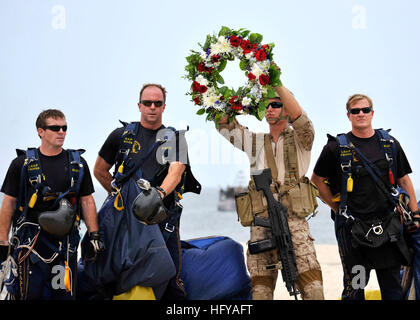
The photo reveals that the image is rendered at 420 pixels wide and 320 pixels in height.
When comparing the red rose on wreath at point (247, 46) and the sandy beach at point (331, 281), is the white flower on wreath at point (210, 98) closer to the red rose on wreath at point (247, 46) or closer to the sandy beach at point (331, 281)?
the red rose on wreath at point (247, 46)

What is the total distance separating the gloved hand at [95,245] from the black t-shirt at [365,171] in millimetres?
2164

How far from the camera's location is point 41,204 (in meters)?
4.71

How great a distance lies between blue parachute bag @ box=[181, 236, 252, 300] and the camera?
5.41 m

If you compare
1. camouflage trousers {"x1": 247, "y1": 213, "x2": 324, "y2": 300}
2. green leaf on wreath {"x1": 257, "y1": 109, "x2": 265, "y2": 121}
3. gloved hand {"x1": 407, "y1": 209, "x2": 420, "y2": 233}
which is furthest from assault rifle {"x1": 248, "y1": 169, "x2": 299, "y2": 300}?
gloved hand {"x1": 407, "y1": 209, "x2": 420, "y2": 233}

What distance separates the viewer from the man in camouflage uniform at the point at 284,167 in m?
4.65

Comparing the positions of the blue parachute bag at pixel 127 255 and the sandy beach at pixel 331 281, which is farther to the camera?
the sandy beach at pixel 331 281

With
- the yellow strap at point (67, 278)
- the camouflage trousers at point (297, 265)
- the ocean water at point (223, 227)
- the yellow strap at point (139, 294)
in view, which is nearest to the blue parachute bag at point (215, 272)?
the yellow strap at point (139, 294)

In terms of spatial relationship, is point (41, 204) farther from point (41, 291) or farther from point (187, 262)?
point (187, 262)

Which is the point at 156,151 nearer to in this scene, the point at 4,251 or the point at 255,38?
the point at 255,38

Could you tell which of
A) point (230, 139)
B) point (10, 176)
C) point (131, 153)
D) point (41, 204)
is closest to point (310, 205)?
point (230, 139)

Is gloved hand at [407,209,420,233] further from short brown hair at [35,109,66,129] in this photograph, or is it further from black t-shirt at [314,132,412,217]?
short brown hair at [35,109,66,129]

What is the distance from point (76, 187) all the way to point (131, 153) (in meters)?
0.62

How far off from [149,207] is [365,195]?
196 cm

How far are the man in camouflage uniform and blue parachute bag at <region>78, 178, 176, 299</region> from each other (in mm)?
827
